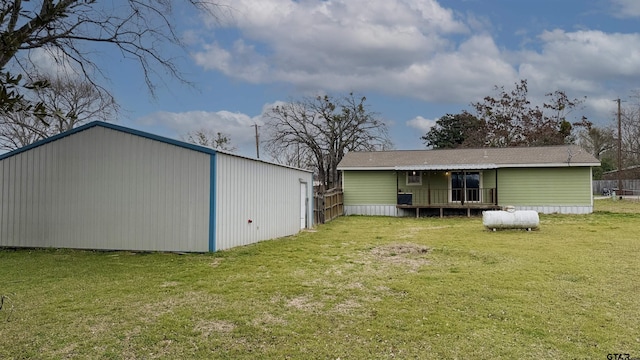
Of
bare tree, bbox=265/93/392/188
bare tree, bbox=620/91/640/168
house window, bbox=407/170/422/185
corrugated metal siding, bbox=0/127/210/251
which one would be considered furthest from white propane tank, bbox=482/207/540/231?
bare tree, bbox=620/91/640/168

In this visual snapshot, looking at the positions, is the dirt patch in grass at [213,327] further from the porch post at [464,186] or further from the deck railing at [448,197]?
the porch post at [464,186]

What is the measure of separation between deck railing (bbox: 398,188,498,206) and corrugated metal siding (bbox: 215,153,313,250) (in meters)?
7.85

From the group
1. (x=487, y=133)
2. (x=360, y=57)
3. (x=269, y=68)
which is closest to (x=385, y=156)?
(x=360, y=57)

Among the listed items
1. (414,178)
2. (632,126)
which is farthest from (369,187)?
(632,126)

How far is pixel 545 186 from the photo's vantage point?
19.2 m

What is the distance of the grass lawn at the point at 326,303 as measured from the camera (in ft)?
12.4

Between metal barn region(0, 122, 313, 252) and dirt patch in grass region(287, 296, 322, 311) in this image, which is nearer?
dirt patch in grass region(287, 296, 322, 311)

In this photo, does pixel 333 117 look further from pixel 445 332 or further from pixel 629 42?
pixel 445 332

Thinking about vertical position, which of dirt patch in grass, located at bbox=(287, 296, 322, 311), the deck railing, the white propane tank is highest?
the deck railing

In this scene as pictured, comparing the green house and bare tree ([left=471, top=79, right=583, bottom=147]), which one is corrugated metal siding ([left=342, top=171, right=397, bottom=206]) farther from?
bare tree ([left=471, top=79, right=583, bottom=147])

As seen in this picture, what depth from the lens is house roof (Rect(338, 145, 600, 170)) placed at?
62.5 ft

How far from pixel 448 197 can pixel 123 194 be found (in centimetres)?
1560

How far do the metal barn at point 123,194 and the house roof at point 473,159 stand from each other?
1154 centimetres

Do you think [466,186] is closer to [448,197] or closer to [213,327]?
[448,197]
